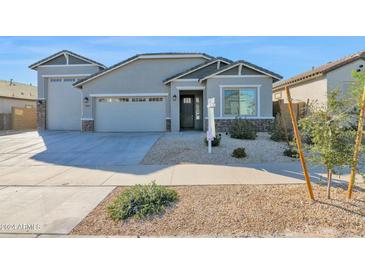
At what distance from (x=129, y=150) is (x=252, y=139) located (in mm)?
5630

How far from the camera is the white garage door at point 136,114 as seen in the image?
727 inches

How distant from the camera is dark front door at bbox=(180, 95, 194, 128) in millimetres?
19450

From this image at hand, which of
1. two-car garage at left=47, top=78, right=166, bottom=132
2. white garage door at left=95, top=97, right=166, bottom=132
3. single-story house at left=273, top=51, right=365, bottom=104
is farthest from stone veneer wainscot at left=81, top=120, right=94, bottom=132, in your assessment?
single-story house at left=273, top=51, right=365, bottom=104

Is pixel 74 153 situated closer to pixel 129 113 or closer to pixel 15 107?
pixel 129 113

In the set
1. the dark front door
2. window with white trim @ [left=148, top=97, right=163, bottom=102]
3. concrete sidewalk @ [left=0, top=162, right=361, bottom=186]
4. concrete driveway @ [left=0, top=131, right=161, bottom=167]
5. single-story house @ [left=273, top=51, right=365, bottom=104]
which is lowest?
concrete sidewalk @ [left=0, top=162, right=361, bottom=186]

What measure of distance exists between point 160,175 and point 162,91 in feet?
38.9

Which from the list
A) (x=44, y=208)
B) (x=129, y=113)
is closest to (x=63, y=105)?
(x=129, y=113)

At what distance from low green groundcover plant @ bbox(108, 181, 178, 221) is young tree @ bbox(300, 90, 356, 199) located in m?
2.72

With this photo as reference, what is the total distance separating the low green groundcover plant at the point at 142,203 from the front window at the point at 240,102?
460 inches

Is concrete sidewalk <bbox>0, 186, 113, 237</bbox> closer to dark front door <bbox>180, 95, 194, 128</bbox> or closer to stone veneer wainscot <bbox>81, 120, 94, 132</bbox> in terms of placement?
stone veneer wainscot <bbox>81, 120, 94, 132</bbox>

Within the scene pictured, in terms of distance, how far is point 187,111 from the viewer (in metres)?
19.6

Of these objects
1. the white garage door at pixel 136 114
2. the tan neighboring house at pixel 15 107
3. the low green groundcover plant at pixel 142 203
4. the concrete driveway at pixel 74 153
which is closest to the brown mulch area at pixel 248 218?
the low green groundcover plant at pixel 142 203

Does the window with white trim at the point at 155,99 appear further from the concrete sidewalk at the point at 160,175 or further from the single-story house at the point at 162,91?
the concrete sidewalk at the point at 160,175

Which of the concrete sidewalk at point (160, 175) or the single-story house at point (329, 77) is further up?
the single-story house at point (329, 77)
